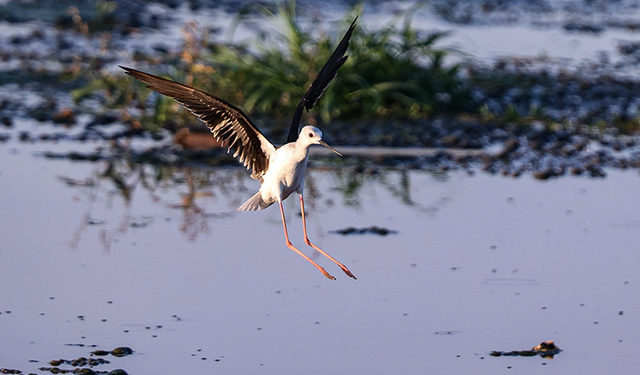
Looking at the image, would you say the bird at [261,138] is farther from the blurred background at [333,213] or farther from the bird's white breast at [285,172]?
the blurred background at [333,213]

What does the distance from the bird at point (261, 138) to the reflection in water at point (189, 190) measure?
183 cm

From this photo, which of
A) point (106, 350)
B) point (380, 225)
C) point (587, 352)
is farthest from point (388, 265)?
point (106, 350)

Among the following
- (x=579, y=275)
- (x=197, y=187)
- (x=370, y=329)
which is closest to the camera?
(x=370, y=329)

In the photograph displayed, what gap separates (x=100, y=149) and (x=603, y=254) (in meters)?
5.05

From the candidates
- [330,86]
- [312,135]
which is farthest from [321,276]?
[330,86]

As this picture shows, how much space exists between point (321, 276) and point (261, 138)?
1494 mm

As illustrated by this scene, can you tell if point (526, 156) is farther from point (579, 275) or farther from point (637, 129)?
point (579, 275)

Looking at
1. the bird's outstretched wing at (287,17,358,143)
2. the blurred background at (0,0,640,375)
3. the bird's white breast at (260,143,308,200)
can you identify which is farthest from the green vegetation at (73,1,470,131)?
the bird's white breast at (260,143,308,200)

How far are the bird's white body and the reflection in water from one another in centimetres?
183

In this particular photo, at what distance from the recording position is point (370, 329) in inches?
257

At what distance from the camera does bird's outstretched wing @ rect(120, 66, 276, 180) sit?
20.1 feet

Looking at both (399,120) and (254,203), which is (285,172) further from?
(399,120)

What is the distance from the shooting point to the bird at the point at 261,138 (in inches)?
242

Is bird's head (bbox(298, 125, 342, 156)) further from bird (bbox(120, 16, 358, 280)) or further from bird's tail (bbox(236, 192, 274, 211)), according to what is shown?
bird's tail (bbox(236, 192, 274, 211))
